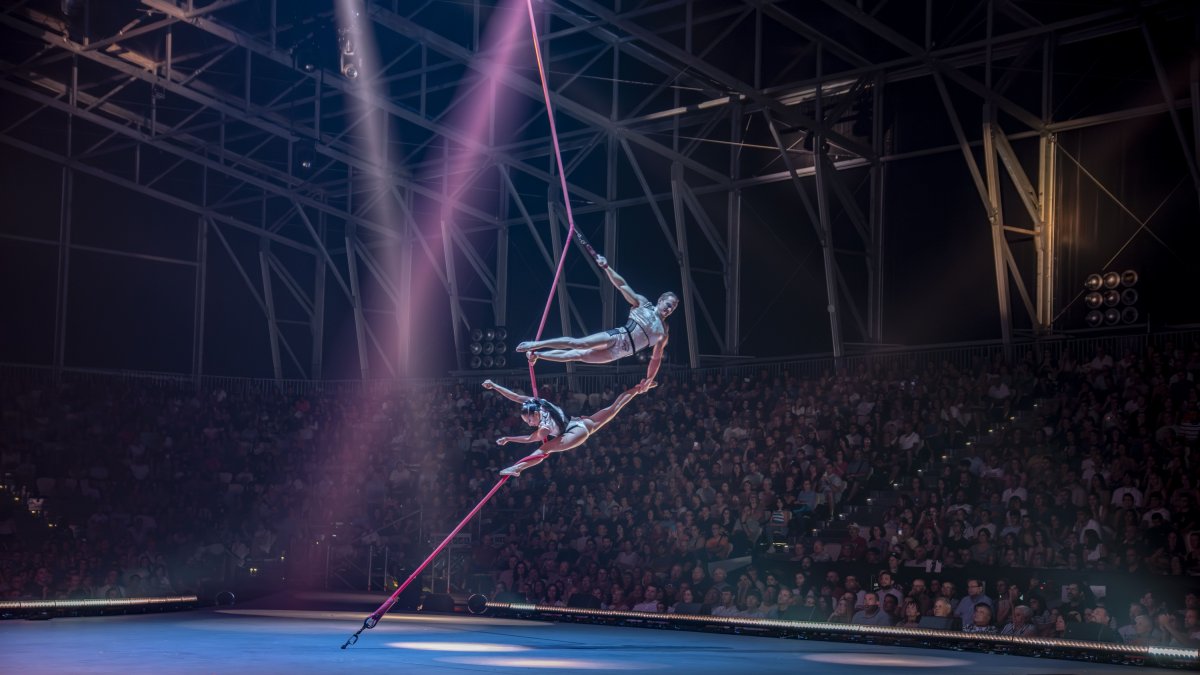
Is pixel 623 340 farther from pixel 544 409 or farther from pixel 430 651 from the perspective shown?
pixel 430 651

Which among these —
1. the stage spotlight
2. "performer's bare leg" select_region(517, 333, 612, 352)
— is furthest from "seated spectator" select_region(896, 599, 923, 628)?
the stage spotlight

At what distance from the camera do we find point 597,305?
2969 cm

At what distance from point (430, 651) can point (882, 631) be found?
18.5 feet

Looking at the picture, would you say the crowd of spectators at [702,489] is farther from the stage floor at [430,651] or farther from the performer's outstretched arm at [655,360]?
the performer's outstretched arm at [655,360]

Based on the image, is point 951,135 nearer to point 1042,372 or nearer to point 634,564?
point 1042,372

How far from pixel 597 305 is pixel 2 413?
12.9 meters

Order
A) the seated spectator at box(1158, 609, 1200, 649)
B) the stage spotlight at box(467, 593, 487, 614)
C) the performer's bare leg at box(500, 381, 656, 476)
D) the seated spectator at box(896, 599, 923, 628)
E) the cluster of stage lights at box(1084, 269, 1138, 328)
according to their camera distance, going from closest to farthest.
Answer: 1. the performer's bare leg at box(500, 381, 656, 476)
2. the seated spectator at box(1158, 609, 1200, 649)
3. the seated spectator at box(896, 599, 923, 628)
4. the cluster of stage lights at box(1084, 269, 1138, 328)
5. the stage spotlight at box(467, 593, 487, 614)

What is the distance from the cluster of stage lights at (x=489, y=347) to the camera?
2873cm

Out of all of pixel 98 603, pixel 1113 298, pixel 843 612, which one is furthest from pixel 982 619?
pixel 98 603

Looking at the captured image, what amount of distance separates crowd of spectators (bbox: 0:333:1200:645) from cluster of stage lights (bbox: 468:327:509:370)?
79 centimetres

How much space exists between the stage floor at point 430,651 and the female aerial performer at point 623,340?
3159mm

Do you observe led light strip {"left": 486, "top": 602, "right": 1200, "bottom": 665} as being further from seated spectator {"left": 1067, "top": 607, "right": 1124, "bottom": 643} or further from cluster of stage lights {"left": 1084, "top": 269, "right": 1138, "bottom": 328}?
cluster of stage lights {"left": 1084, "top": 269, "right": 1138, "bottom": 328}

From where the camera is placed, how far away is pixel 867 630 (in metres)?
16.3

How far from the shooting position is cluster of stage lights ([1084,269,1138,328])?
66.6ft
